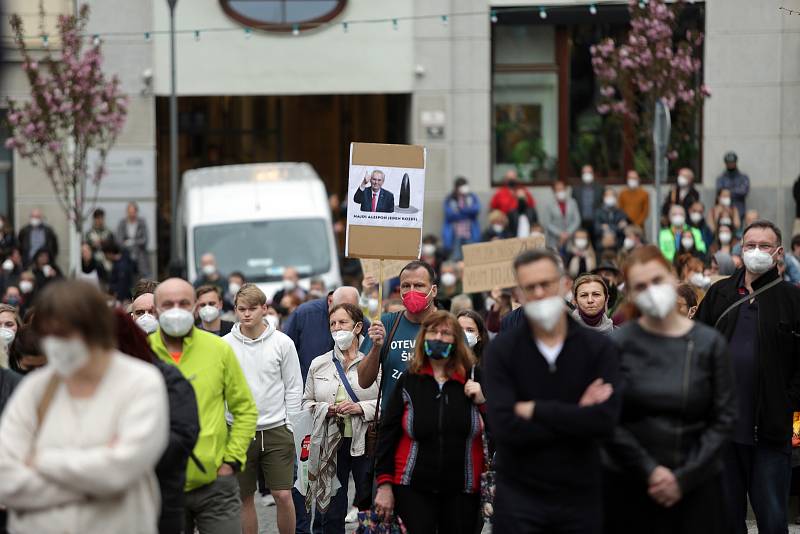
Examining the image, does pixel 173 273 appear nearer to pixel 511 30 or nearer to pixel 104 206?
pixel 104 206

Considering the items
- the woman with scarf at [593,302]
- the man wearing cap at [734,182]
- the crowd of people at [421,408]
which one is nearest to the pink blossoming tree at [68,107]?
the man wearing cap at [734,182]

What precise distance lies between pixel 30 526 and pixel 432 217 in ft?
72.5

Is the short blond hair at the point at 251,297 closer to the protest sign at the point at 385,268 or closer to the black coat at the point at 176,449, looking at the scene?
the protest sign at the point at 385,268

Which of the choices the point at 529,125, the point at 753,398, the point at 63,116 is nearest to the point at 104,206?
the point at 63,116

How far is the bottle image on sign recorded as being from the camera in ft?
33.3

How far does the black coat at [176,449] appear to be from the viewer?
23.3 feet

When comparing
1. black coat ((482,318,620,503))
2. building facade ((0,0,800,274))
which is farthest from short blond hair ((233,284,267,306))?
building facade ((0,0,800,274))

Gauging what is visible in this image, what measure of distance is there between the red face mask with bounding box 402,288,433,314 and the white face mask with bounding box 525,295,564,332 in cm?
265

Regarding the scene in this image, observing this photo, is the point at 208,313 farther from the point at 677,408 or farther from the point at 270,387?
the point at 677,408

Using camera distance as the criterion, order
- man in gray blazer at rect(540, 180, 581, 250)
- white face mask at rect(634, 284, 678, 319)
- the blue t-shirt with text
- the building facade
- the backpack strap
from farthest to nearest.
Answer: the building facade → man in gray blazer at rect(540, 180, 581, 250) → the blue t-shirt with text → the backpack strap → white face mask at rect(634, 284, 678, 319)

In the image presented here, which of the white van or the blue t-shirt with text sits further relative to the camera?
the white van

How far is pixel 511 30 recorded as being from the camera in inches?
1112

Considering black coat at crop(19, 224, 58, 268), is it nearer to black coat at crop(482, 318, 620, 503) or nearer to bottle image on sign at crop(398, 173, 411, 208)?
bottle image on sign at crop(398, 173, 411, 208)

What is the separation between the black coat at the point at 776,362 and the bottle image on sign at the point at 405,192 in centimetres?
230
